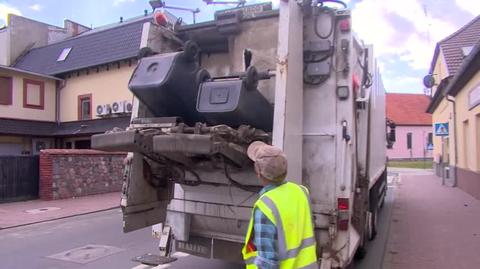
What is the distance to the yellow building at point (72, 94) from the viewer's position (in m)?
24.0

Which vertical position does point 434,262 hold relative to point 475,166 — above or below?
below

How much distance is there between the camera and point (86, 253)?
26.6ft

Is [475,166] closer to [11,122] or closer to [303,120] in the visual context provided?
[303,120]

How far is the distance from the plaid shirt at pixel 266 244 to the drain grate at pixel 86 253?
547 cm

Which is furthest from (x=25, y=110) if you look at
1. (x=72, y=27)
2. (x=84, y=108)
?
(x=72, y=27)

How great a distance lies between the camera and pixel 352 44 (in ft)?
16.8

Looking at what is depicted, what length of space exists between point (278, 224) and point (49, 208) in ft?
42.9

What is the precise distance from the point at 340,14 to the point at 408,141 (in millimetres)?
59807

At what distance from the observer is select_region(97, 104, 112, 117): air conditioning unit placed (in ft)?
79.6

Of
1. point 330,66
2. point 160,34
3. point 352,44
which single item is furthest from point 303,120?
point 160,34

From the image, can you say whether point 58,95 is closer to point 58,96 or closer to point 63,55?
point 58,96

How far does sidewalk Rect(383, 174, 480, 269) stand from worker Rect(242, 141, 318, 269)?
4.81 m

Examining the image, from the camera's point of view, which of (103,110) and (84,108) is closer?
(103,110)

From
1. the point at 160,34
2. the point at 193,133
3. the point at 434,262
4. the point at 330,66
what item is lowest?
the point at 434,262
